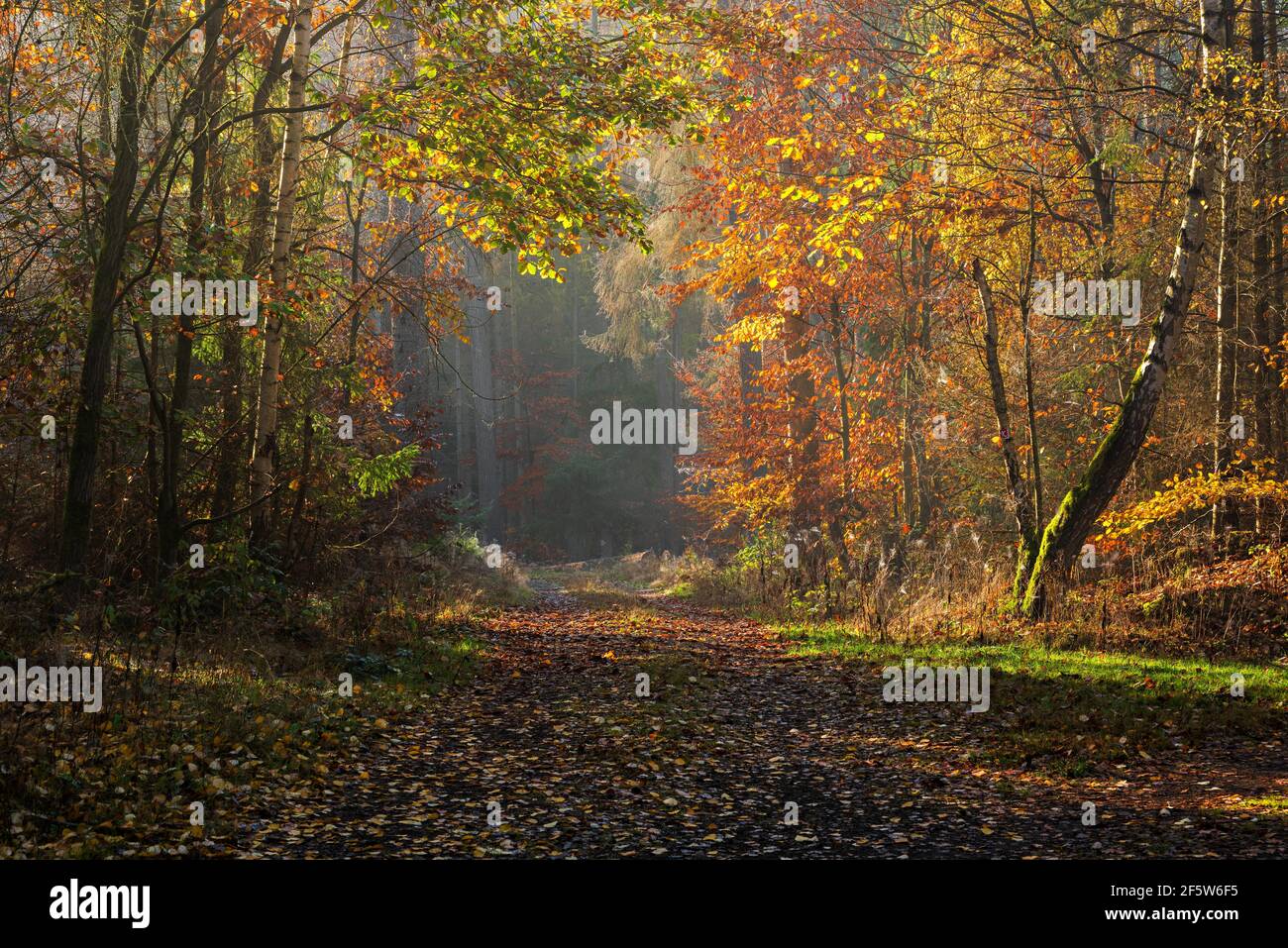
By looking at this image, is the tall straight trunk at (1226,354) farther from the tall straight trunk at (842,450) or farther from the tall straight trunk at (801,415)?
the tall straight trunk at (801,415)

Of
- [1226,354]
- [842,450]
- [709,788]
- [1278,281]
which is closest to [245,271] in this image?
[709,788]

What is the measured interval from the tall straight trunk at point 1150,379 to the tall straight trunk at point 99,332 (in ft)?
32.8

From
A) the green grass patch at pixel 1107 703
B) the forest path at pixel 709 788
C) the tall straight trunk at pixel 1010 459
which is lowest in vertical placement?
the forest path at pixel 709 788

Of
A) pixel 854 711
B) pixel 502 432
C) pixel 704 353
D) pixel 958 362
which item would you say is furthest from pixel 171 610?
pixel 502 432

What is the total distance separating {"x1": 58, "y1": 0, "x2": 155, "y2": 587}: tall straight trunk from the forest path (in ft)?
9.93

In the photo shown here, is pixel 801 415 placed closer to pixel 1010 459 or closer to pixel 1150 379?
pixel 1010 459

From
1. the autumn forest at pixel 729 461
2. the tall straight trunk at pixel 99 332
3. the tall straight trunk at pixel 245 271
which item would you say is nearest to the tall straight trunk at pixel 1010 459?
the autumn forest at pixel 729 461

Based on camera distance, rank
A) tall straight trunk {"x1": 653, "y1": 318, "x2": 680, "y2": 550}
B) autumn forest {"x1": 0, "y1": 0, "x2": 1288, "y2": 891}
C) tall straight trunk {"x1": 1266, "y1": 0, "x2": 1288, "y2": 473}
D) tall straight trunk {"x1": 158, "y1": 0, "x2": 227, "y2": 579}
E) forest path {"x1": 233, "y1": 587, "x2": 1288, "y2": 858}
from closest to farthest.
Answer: forest path {"x1": 233, "y1": 587, "x2": 1288, "y2": 858} → autumn forest {"x1": 0, "y1": 0, "x2": 1288, "y2": 891} → tall straight trunk {"x1": 158, "y1": 0, "x2": 227, "y2": 579} → tall straight trunk {"x1": 1266, "y1": 0, "x2": 1288, "y2": 473} → tall straight trunk {"x1": 653, "y1": 318, "x2": 680, "y2": 550}

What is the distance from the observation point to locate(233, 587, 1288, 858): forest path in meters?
5.34

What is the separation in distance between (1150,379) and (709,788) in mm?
7581

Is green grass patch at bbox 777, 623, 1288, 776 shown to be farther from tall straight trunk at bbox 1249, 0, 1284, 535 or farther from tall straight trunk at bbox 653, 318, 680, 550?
tall straight trunk at bbox 653, 318, 680, 550

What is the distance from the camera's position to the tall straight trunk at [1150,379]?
1068cm

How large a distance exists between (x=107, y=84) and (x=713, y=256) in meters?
10.0

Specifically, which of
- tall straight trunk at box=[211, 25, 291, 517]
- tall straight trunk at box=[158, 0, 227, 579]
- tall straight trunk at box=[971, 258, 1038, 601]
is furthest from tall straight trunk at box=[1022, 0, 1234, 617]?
tall straight trunk at box=[158, 0, 227, 579]
